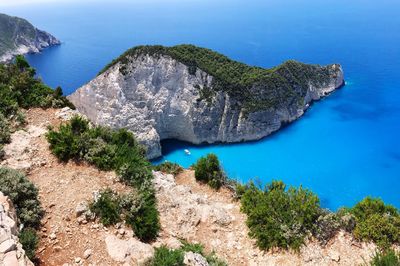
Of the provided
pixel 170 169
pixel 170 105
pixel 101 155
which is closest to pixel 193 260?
pixel 101 155

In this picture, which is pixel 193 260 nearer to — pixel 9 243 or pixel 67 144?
pixel 9 243

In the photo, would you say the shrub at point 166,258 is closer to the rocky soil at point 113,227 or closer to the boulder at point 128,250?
the boulder at point 128,250

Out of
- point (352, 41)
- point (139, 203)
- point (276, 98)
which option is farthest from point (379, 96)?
point (139, 203)

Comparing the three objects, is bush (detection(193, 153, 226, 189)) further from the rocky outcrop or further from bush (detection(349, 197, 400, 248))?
the rocky outcrop

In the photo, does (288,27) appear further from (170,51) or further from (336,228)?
(336,228)

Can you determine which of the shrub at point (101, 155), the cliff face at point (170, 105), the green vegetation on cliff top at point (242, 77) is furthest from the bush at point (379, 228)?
the green vegetation on cliff top at point (242, 77)

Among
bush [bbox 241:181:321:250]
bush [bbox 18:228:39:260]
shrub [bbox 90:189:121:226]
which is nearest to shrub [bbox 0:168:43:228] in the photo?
bush [bbox 18:228:39:260]
